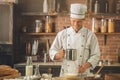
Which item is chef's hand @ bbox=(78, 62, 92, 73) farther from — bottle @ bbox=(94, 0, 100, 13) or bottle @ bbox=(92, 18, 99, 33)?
bottle @ bbox=(94, 0, 100, 13)

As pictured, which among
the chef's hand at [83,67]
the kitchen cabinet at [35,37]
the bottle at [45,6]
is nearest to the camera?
the chef's hand at [83,67]

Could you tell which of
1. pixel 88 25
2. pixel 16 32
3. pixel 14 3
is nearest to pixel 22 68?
pixel 16 32

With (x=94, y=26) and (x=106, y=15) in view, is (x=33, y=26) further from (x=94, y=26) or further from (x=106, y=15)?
(x=106, y=15)

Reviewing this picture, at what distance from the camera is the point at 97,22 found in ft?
17.0

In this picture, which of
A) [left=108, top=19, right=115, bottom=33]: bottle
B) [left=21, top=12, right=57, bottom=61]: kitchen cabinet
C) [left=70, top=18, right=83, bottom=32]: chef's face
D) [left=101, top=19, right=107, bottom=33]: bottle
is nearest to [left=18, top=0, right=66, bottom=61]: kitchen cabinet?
A: [left=21, top=12, right=57, bottom=61]: kitchen cabinet

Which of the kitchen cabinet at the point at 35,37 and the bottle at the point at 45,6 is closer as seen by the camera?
the bottle at the point at 45,6

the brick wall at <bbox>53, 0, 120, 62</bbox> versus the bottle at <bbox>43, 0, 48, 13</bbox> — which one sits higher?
the bottle at <bbox>43, 0, 48, 13</bbox>

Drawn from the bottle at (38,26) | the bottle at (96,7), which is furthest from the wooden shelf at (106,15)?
the bottle at (38,26)

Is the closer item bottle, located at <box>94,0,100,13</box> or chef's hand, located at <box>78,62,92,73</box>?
chef's hand, located at <box>78,62,92,73</box>

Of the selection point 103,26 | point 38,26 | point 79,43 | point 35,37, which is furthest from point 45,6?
point 79,43

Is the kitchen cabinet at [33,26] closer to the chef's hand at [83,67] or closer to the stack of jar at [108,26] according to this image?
the stack of jar at [108,26]

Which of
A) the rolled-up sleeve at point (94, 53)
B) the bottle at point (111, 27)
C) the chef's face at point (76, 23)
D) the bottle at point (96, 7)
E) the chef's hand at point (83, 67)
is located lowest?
the chef's hand at point (83, 67)

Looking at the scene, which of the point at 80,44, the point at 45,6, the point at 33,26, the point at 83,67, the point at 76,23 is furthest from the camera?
the point at 33,26

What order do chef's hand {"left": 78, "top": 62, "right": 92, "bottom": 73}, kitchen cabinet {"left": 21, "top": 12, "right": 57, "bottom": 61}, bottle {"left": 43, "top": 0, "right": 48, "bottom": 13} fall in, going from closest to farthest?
chef's hand {"left": 78, "top": 62, "right": 92, "bottom": 73}
bottle {"left": 43, "top": 0, "right": 48, "bottom": 13}
kitchen cabinet {"left": 21, "top": 12, "right": 57, "bottom": 61}
